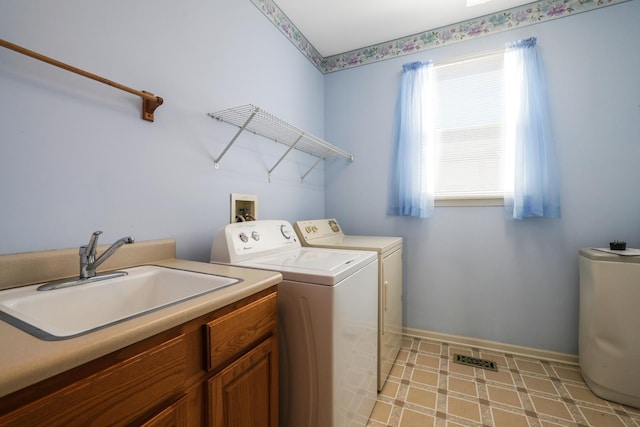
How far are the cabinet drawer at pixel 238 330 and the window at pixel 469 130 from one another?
1.88 m

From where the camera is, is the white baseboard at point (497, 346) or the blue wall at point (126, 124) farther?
the white baseboard at point (497, 346)

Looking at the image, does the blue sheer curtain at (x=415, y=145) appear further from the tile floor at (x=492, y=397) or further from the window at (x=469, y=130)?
the tile floor at (x=492, y=397)

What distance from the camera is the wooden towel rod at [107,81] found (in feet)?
2.72

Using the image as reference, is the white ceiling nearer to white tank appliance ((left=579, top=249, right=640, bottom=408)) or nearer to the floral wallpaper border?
the floral wallpaper border

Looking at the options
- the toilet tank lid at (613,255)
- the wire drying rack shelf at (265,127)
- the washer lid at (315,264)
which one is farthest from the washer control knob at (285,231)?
the toilet tank lid at (613,255)

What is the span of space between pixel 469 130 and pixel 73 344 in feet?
8.60

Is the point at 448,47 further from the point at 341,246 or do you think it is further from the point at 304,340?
the point at 304,340

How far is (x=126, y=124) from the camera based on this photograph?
1.17 m

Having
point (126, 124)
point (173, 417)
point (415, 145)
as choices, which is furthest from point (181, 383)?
point (415, 145)

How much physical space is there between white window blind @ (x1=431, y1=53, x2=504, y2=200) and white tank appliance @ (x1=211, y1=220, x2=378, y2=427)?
4.48ft

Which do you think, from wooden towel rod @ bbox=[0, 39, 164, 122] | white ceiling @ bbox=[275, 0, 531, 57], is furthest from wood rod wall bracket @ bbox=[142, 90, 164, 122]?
white ceiling @ bbox=[275, 0, 531, 57]

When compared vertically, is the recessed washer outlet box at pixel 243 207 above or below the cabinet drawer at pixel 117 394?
above

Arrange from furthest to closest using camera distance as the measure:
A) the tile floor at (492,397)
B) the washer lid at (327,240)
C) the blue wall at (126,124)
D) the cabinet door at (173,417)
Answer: the washer lid at (327,240) → the tile floor at (492,397) → the blue wall at (126,124) → the cabinet door at (173,417)

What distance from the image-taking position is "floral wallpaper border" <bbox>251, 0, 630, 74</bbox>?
2008 mm
